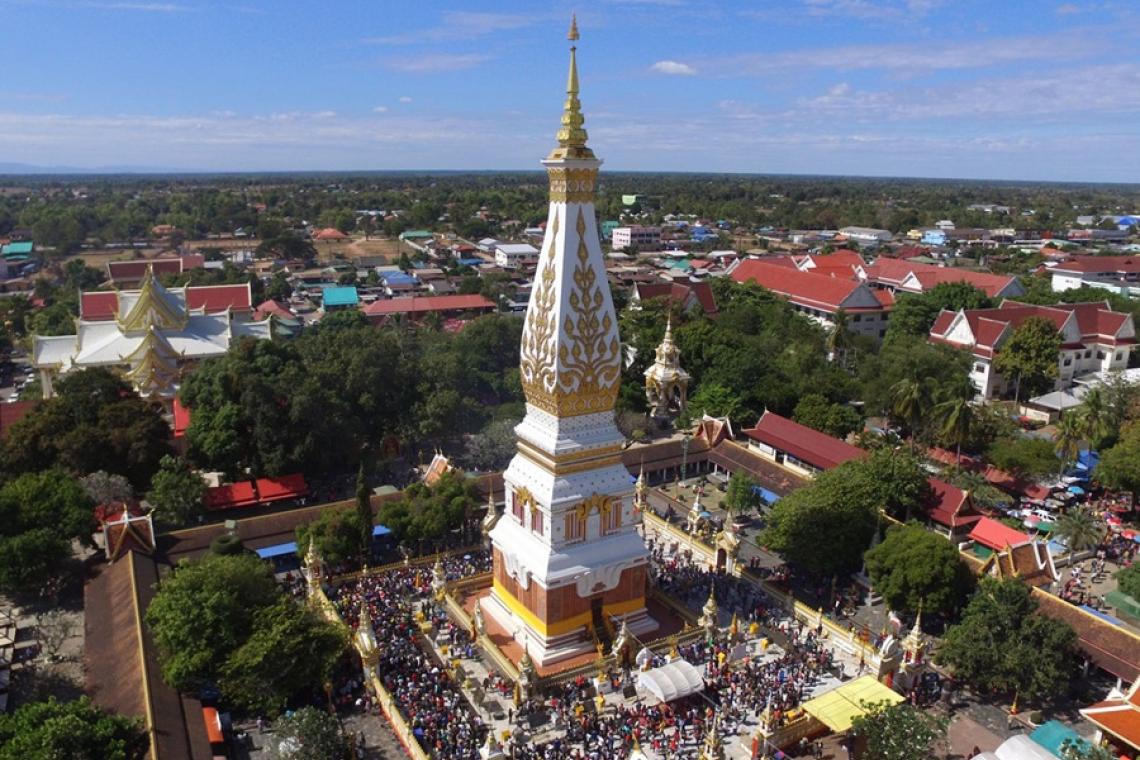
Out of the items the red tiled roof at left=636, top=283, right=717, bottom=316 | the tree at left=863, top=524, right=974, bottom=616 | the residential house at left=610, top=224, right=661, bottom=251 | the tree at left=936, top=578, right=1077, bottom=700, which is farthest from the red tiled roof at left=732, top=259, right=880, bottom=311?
the residential house at left=610, top=224, right=661, bottom=251

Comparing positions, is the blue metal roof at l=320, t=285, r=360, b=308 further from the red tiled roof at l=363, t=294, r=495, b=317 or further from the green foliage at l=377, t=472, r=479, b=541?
the green foliage at l=377, t=472, r=479, b=541

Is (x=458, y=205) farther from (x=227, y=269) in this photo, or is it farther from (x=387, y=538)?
(x=387, y=538)

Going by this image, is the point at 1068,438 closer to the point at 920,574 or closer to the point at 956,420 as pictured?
the point at 956,420

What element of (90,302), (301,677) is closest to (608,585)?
(301,677)

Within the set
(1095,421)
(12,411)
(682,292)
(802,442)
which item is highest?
(682,292)

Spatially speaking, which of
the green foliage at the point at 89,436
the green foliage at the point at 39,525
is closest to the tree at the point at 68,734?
the green foliage at the point at 39,525

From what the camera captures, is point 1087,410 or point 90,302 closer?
point 1087,410

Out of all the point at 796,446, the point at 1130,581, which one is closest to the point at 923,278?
the point at 796,446
